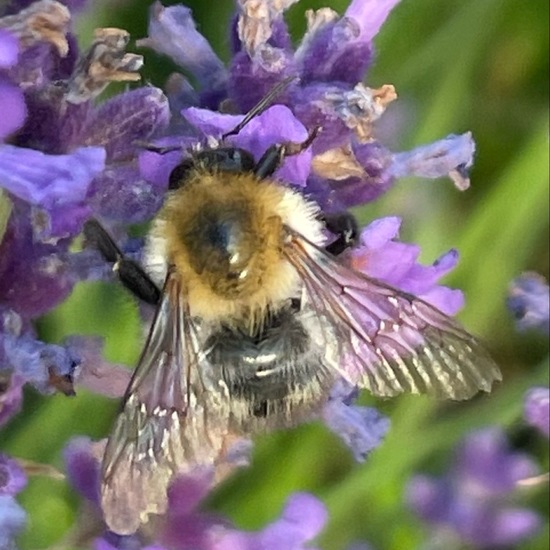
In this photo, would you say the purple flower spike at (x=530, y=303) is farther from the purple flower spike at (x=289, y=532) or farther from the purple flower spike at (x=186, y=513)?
the purple flower spike at (x=186, y=513)

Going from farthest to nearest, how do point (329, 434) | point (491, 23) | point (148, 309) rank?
point (491, 23)
point (329, 434)
point (148, 309)

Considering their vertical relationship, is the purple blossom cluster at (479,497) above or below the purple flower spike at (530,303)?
below

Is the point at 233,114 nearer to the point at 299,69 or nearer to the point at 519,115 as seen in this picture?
the point at 299,69

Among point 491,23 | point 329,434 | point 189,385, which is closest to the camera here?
point 189,385

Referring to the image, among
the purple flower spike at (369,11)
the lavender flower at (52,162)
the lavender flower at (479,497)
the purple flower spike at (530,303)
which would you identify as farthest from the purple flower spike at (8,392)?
the lavender flower at (479,497)

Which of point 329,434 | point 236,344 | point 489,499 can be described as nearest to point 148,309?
A: point 236,344

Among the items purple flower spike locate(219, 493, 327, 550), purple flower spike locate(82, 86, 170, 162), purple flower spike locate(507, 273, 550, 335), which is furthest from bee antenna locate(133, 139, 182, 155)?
purple flower spike locate(507, 273, 550, 335)

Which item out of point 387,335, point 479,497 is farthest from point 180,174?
point 479,497
